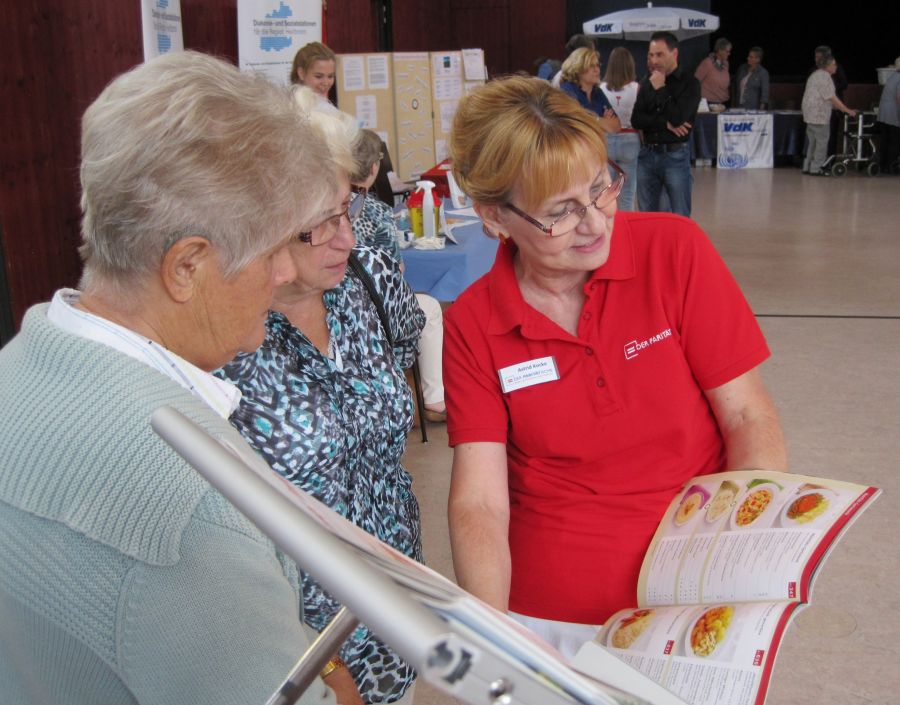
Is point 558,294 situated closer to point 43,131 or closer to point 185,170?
point 185,170

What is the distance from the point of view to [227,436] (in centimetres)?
87

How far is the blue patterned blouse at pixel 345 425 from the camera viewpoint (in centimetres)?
154

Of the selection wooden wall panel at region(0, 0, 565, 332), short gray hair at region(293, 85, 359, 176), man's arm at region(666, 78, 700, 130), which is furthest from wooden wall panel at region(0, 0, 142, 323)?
man's arm at region(666, 78, 700, 130)

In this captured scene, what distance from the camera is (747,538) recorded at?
1.31 m

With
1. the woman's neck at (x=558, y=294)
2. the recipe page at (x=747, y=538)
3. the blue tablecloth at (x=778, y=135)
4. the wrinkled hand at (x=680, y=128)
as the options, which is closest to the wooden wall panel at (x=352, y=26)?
the blue tablecloth at (x=778, y=135)

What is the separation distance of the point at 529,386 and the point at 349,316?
0.38 m

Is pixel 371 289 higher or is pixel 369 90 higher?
pixel 369 90

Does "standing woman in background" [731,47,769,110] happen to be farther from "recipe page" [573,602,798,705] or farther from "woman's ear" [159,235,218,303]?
"woman's ear" [159,235,218,303]

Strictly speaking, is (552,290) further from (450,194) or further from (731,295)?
(450,194)

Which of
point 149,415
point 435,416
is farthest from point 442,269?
point 149,415

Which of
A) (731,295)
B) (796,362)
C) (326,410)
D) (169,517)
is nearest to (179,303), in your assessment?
(169,517)

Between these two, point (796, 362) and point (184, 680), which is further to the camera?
point (796, 362)

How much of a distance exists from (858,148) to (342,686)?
44.9 feet

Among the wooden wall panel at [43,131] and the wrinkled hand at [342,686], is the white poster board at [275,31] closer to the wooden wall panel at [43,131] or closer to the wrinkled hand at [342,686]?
the wooden wall panel at [43,131]
